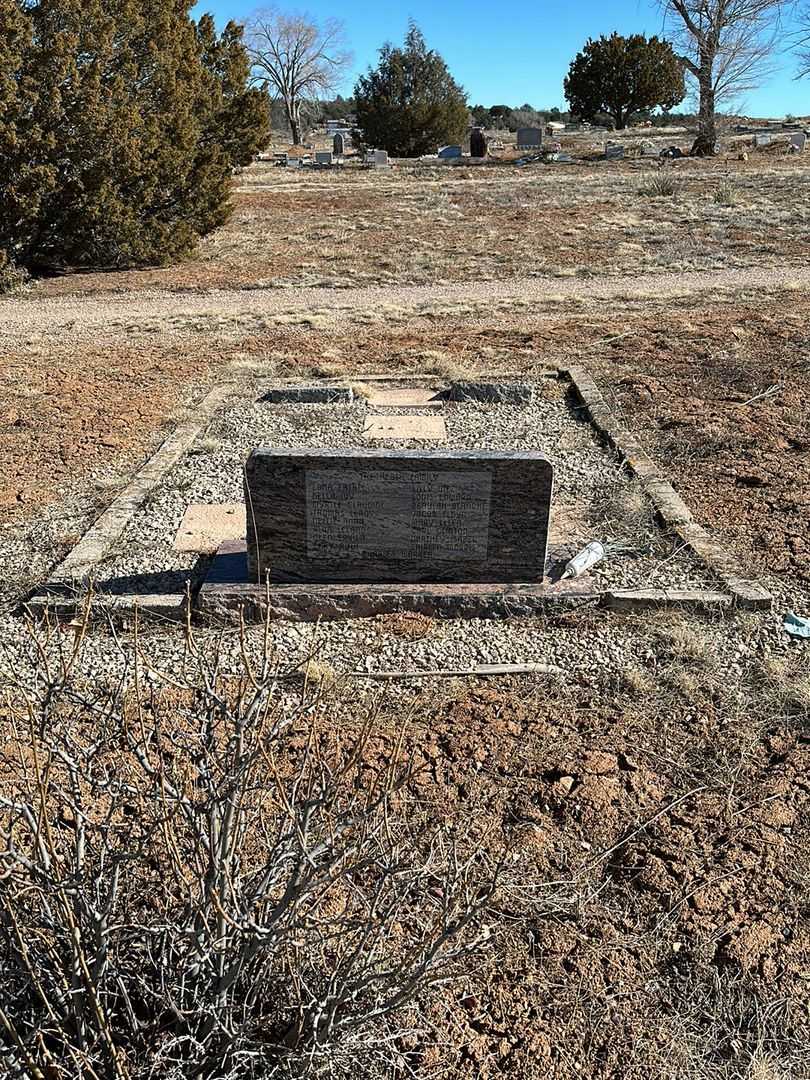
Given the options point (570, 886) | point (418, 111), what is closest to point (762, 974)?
point (570, 886)

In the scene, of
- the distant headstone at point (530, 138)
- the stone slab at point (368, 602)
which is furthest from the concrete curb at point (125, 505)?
the distant headstone at point (530, 138)

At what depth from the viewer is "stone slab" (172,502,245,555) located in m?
5.11

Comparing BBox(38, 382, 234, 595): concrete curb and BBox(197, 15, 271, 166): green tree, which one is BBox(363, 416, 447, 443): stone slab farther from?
BBox(197, 15, 271, 166): green tree

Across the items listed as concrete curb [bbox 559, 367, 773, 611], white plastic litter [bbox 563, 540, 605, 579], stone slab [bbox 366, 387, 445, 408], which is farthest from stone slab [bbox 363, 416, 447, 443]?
white plastic litter [bbox 563, 540, 605, 579]

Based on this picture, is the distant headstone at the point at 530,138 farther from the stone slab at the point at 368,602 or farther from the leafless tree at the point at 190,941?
the leafless tree at the point at 190,941

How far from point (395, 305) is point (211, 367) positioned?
3.53 metres

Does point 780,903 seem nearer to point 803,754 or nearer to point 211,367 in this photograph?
point 803,754

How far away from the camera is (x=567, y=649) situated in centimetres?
410

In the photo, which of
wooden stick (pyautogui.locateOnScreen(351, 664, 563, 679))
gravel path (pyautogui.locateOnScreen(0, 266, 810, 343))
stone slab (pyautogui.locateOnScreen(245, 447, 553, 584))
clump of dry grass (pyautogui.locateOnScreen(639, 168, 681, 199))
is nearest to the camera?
wooden stick (pyautogui.locateOnScreen(351, 664, 563, 679))

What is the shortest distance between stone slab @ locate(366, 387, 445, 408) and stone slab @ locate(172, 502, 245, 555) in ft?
7.82

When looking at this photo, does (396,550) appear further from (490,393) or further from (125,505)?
(490,393)

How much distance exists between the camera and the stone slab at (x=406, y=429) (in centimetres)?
685

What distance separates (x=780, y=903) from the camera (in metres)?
2.74

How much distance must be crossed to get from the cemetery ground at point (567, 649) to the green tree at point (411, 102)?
2608cm
